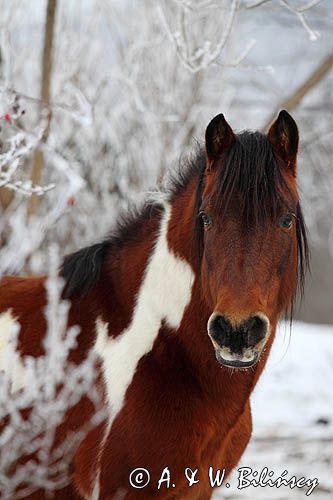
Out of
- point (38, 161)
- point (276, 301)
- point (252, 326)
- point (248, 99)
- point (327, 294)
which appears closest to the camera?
point (252, 326)

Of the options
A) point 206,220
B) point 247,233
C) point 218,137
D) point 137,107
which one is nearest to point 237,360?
point 247,233

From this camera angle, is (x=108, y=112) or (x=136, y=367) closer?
(x=136, y=367)

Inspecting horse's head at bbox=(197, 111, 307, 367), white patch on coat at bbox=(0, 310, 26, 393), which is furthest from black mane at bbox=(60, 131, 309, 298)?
white patch on coat at bbox=(0, 310, 26, 393)

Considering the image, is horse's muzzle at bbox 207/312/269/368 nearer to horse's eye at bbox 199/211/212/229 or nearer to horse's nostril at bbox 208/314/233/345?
horse's nostril at bbox 208/314/233/345

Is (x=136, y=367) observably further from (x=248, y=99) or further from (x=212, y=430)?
(x=248, y=99)

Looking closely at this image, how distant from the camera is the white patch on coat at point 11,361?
342cm

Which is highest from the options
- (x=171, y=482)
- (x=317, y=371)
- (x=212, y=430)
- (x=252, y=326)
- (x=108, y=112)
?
(x=108, y=112)

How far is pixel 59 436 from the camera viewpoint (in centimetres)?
330

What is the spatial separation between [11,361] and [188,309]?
903mm

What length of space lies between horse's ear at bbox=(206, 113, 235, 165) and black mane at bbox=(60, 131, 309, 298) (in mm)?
37

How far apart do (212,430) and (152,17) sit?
23.8 feet

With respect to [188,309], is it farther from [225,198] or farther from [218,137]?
[218,137]

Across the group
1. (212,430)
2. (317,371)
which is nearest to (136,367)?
(212,430)

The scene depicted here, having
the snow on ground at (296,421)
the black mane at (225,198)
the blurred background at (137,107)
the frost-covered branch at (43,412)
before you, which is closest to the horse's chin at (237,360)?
the black mane at (225,198)
